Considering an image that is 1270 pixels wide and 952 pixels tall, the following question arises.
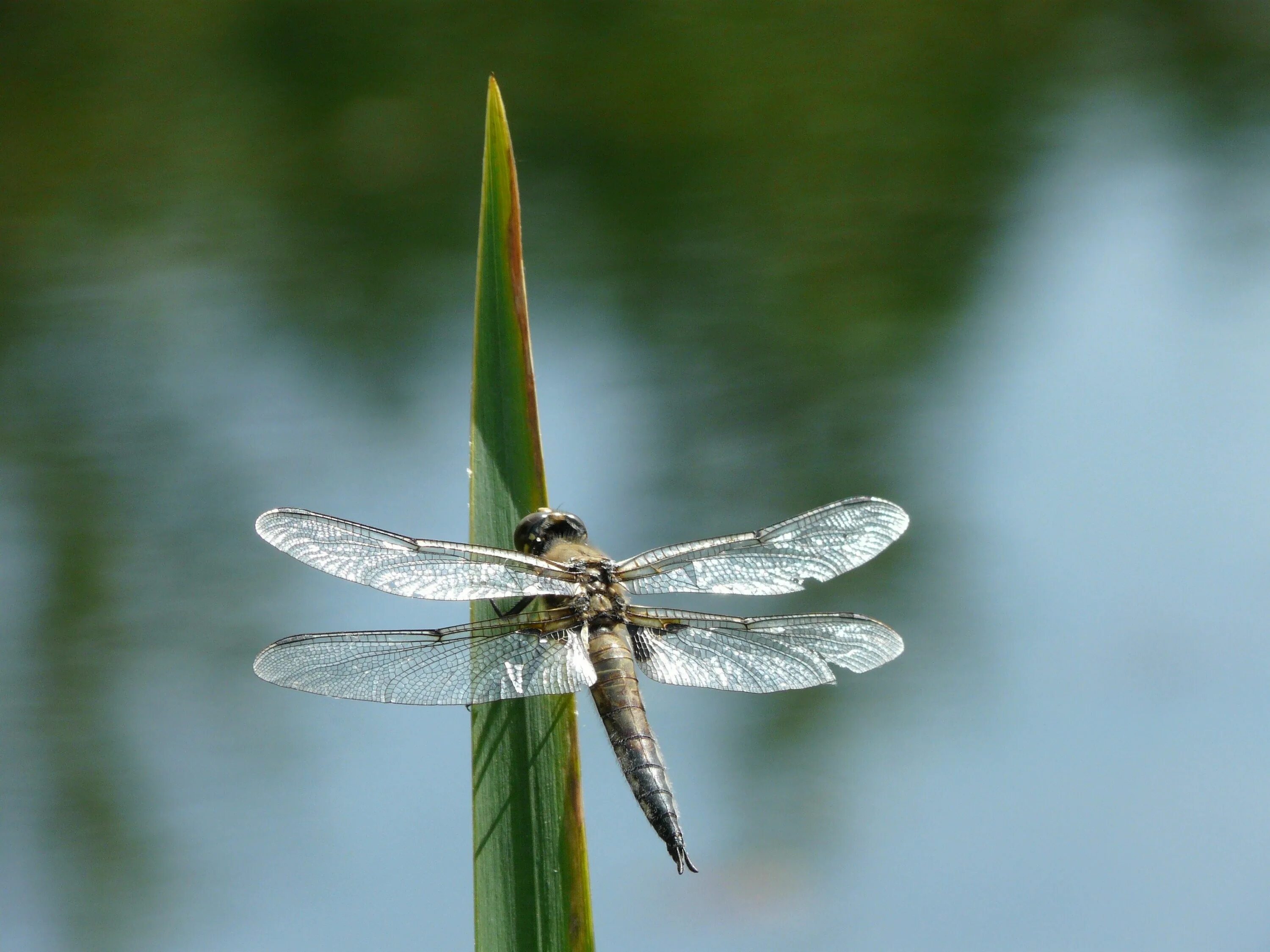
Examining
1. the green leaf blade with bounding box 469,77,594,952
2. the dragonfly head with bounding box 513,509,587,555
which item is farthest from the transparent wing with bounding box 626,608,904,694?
the green leaf blade with bounding box 469,77,594,952

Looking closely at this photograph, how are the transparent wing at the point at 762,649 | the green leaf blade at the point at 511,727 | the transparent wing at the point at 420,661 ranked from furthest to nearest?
the transparent wing at the point at 762,649, the transparent wing at the point at 420,661, the green leaf blade at the point at 511,727

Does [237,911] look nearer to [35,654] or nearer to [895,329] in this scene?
[35,654]

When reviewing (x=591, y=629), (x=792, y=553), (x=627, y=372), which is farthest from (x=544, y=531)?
(x=627, y=372)

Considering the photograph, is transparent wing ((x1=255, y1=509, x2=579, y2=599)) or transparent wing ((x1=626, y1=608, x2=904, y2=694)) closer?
transparent wing ((x1=255, y1=509, x2=579, y2=599))

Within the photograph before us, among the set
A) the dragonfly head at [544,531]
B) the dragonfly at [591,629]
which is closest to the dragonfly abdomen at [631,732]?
the dragonfly at [591,629]

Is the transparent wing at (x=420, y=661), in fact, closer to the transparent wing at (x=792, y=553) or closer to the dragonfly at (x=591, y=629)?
the dragonfly at (x=591, y=629)

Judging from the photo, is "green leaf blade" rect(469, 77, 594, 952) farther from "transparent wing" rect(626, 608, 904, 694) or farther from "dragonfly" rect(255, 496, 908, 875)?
"transparent wing" rect(626, 608, 904, 694)
